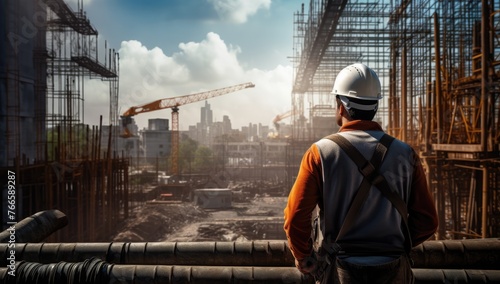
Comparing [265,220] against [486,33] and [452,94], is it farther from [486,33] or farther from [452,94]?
[486,33]

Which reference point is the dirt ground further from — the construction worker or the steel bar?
the construction worker

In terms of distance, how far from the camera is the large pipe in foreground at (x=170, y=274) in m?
2.70

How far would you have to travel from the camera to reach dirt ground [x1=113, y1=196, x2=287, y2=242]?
17.2 m

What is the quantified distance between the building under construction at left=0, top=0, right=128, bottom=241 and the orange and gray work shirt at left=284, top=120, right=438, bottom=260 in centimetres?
1106

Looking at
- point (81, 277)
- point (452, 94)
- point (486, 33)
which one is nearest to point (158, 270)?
point (81, 277)

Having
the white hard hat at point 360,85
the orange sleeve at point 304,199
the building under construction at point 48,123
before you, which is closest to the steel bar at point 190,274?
the orange sleeve at point 304,199

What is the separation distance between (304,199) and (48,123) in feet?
76.4

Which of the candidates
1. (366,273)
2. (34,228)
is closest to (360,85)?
(366,273)

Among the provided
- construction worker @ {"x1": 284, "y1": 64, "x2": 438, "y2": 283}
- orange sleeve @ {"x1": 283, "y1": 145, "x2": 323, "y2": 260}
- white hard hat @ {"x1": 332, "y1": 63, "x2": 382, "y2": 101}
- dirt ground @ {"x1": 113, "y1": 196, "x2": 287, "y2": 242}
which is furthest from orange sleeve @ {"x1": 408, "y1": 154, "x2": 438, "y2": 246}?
dirt ground @ {"x1": 113, "y1": 196, "x2": 287, "y2": 242}

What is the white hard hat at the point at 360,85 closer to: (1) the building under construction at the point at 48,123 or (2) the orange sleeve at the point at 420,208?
(2) the orange sleeve at the point at 420,208

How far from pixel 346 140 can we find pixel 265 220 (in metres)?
19.8

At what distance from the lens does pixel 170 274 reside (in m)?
2.83

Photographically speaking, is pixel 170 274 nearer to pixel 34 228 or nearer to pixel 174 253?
pixel 174 253

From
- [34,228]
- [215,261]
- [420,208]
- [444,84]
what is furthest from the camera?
[444,84]
